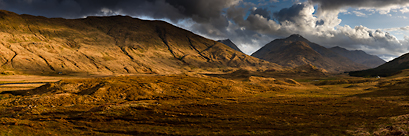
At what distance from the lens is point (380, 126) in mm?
20219

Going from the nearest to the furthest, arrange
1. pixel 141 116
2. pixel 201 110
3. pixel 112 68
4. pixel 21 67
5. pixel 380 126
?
1. pixel 380 126
2. pixel 141 116
3. pixel 201 110
4. pixel 21 67
5. pixel 112 68

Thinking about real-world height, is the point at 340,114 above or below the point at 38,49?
below

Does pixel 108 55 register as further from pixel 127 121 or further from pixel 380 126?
pixel 380 126

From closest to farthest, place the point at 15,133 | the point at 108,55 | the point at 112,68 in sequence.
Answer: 1. the point at 15,133
2. the point at 112,68
3. the point at 108,55

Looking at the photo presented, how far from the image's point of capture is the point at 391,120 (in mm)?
22312

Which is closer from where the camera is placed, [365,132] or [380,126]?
[365,132]

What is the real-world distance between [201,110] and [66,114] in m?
18.2

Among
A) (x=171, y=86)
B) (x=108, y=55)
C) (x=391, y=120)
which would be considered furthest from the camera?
(x=108, y=55)

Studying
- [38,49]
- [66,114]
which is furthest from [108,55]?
[66,114]

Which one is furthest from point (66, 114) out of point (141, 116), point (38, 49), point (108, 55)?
point (108, 55)

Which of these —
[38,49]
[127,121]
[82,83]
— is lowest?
[127,121]

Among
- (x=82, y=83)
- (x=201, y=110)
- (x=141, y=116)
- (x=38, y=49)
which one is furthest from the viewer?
(x=38, y=49)

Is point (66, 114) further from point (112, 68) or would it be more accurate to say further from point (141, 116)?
point (112, 68)

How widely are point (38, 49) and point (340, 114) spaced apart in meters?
194
